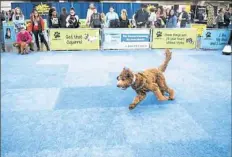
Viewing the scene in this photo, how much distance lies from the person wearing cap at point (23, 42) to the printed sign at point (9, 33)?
1.46m

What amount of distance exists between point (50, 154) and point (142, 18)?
11.0m

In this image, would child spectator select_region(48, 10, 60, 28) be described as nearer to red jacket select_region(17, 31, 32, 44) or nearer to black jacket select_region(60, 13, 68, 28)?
black jacket select_region(60, 13, 68, 28)

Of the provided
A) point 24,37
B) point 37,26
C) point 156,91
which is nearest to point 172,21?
point 37,26

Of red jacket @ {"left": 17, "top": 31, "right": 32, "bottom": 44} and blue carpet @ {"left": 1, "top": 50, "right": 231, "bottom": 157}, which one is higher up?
red jacket @ {"left": 17, "top": 31, "right": 32, "bottom": 44}

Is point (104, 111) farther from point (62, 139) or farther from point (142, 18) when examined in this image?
point (142, 18)

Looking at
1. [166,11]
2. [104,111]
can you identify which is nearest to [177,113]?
[104,111]

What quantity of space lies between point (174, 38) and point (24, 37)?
7.14 meters

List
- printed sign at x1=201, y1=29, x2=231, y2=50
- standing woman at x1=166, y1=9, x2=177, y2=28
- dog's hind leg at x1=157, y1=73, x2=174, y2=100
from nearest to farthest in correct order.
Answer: dog's hind leg at x1=157, y1=73, x2=174, y2=100 < printed sign at x1=201, y1=29, x2=231, y2=50 < standing woman at x1=166, y1=9, x2=177, y2=28

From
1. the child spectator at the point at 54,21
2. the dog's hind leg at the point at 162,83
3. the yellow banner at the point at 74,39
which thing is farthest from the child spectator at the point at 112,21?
the dog's hind leg at the point at 162,83

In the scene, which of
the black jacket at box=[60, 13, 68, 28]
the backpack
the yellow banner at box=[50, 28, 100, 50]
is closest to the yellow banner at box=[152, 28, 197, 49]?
the yellow banner at box=[50, 28, 100, 50]

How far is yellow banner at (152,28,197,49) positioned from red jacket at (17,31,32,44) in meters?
5.91

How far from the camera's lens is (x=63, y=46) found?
12359mm

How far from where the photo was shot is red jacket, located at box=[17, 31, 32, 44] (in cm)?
1202

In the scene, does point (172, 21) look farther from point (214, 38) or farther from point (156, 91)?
point (156, 91)
